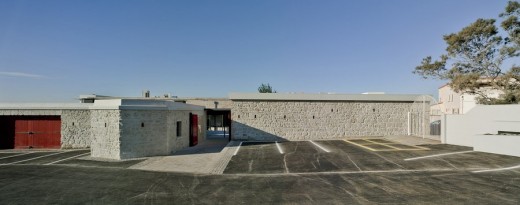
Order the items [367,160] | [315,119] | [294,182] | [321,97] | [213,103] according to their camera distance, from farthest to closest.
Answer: [213,103] < [315,119] < [321,97] < [367,160] < [294,182]

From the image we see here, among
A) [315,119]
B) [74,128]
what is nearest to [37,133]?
[74,128]

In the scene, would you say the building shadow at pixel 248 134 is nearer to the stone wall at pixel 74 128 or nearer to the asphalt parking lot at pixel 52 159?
the asphalt parking lot at pixel 52 159

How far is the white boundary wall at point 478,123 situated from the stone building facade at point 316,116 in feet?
17.6

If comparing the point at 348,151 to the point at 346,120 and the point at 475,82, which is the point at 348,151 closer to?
the point at 346,120

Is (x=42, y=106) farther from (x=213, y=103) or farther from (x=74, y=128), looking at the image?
(x=213, y=103)

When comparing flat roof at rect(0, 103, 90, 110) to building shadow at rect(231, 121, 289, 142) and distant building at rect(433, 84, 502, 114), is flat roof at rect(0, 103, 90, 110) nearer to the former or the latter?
building shadow at rect(231, 121, 289, 142)

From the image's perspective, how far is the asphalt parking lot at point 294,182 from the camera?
27.8 feet

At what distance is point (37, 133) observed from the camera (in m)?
20.1

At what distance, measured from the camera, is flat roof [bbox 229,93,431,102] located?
2280 centimetres

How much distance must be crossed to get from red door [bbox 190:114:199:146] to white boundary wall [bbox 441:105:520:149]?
59.7 feet

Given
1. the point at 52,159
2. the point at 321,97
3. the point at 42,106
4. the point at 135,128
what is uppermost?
the point at 321,97

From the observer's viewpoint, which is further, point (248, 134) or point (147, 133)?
point (248, 134)

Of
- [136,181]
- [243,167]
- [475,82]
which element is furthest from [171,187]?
[475,82]

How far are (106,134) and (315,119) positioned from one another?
15902 mm
